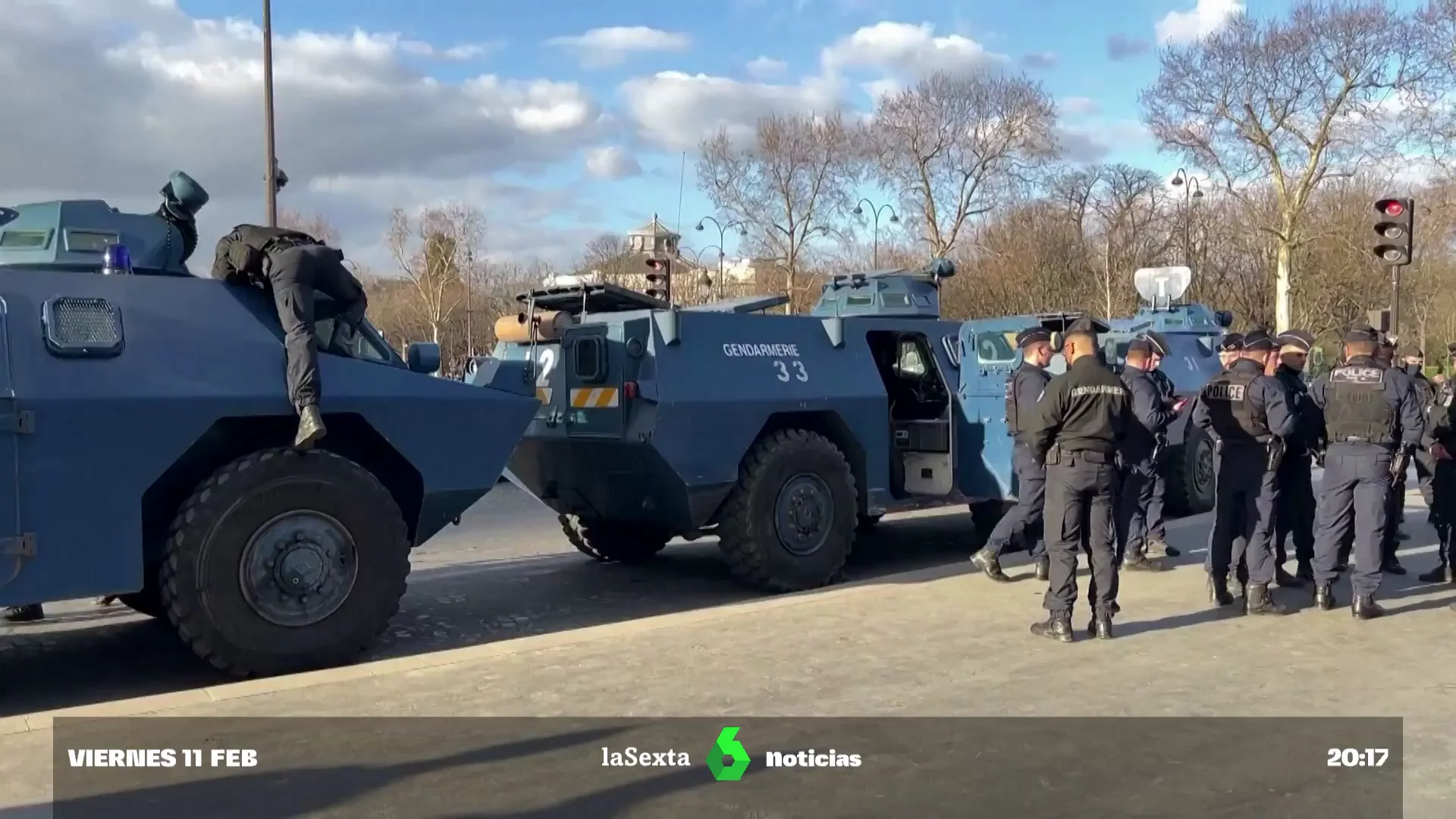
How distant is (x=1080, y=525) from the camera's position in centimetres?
676

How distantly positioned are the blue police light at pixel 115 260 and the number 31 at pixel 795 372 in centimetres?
423

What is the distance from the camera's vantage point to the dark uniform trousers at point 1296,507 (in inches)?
312

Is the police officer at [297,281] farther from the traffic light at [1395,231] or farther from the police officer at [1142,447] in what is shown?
the traffic light at [1395,231]

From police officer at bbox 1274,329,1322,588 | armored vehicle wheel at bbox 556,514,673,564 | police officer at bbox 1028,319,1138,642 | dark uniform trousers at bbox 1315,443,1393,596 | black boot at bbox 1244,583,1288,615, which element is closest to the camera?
police officer at bbox 1028,319,1138,642

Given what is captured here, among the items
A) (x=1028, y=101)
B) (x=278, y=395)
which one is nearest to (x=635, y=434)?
(x=278, y=395)

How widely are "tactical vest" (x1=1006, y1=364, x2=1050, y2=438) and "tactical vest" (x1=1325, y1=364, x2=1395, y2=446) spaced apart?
182 cm

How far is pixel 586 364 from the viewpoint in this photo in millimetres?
8164

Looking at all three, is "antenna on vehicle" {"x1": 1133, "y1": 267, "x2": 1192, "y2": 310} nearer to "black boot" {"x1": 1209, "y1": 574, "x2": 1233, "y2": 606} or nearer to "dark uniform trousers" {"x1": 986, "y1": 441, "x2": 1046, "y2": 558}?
"dark uniform trousers" {"x1": 986, "y1": 441, "x2": 1046, "y2": 558}

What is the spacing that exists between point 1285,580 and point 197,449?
283 inches

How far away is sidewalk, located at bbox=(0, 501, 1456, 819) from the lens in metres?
5.43

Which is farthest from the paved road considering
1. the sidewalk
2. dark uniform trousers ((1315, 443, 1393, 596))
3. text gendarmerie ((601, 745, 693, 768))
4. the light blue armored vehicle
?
dark uniform trousers ((1315, 443, 1393, 596))

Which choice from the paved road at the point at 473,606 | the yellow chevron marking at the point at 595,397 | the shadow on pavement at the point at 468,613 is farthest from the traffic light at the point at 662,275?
the yellow chevron marking at the point at 595,397

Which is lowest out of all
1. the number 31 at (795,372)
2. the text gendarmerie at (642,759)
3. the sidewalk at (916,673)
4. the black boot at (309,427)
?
the text gendarmerie at (642,759)

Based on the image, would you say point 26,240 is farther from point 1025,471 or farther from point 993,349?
point 993,349
